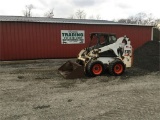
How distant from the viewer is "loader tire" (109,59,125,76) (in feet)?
35.7

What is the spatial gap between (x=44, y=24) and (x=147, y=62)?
25.5 ft

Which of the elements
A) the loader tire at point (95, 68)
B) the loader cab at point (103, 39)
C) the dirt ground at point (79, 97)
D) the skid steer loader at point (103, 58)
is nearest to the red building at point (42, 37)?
the dirt ground at point (79, 97)

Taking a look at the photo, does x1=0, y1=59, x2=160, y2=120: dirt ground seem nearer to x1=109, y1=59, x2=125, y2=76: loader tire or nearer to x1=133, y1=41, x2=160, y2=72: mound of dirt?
x1=109, y1=59, x2=125, y2=76: loader tire

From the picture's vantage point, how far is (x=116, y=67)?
36.3ft

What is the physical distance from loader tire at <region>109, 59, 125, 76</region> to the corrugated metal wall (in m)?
7.30

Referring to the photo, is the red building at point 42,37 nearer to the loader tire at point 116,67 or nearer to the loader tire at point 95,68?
the loader tire at point 95,68

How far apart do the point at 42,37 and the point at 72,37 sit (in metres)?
2.36

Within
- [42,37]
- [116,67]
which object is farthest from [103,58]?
[42,37]

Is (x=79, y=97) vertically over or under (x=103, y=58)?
under

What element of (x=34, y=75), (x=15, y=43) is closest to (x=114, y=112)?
(x=34, y=75)

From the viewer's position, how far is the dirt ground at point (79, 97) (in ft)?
19.7

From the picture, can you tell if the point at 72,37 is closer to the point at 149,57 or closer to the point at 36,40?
the point at 36,40

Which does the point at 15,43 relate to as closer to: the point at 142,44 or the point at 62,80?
the point at 62,80

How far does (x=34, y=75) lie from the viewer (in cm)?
1122
